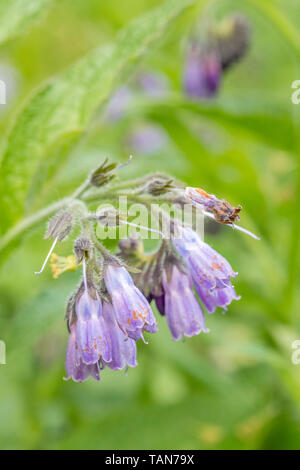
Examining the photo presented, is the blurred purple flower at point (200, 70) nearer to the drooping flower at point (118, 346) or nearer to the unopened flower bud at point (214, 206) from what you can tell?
the unopened flower bud at point (214, 206)

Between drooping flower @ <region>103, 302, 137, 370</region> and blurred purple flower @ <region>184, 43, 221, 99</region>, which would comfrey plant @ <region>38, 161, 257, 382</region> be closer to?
drooping flower @ <region>103, 302, 137, 370</region>

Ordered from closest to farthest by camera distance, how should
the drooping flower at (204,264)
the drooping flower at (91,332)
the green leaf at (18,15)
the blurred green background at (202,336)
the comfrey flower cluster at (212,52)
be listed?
the drooping flower at (91,332) < the drooping flower at (204,264) < the green leaf at (18,15) < the blurred green background at (202,336) < the comfrey flower cluster at (212,52)

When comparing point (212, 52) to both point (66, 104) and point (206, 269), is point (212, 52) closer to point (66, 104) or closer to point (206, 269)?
point (66, 104)

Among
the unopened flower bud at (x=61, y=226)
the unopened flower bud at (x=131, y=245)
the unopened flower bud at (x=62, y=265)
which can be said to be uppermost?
the unopened flower bud at (x=131, y=245)

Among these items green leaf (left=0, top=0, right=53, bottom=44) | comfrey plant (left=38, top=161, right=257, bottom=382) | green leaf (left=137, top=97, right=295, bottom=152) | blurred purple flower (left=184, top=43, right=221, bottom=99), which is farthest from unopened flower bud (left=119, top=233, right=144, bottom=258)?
blurred purple flower (left=184, top=43, right=221, bottom=99)

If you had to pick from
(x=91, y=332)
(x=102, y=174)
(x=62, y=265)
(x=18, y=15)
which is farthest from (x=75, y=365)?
(x=18, y=15)

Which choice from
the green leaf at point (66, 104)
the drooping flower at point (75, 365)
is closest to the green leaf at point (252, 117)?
the green leaf at point (66, 104)
